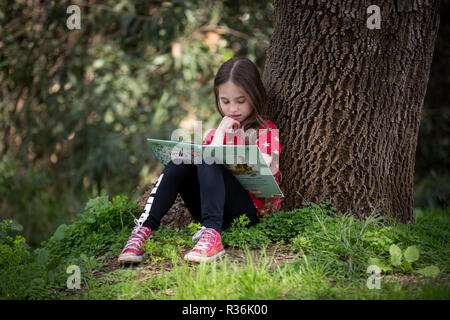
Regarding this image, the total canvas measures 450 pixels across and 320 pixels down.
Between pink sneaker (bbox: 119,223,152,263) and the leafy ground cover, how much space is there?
0.18 feet

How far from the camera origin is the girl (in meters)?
2.35

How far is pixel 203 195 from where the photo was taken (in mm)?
2375

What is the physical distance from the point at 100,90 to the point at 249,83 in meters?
3.48

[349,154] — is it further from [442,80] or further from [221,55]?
[442,80]

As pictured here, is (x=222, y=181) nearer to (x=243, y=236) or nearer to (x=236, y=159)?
(x=236, y=159)

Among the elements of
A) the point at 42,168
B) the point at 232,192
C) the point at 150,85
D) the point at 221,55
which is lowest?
the point at 42,168

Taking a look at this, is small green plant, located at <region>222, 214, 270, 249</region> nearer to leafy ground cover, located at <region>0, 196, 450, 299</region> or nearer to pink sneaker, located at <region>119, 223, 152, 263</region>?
leafy ground cover, located at <region>0, 196, 450, 299</region>

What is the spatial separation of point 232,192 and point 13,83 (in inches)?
181

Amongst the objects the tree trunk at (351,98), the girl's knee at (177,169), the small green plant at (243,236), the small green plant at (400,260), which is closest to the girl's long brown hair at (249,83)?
the tree trunk at (351,98)

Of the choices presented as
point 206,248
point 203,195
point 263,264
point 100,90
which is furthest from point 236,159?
point 100,90

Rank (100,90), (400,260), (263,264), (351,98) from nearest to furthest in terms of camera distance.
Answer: (263,264) < (400,260) < (351,98) < (100,90)

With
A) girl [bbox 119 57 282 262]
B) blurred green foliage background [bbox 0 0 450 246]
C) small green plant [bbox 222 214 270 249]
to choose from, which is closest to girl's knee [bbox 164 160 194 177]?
girl [bbox 119 57 282 262]
